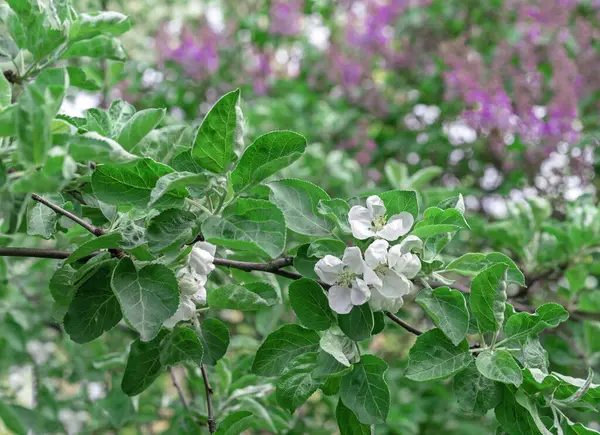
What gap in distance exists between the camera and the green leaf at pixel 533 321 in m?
0.88

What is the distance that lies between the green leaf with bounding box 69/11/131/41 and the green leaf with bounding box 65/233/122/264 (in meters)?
0.39

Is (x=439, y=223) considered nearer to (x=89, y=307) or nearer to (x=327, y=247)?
(x=327, y=247)

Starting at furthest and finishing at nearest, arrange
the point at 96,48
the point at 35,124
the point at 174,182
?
1. the point at 96,48
2. the point at 174,182
3. the point at 35,124

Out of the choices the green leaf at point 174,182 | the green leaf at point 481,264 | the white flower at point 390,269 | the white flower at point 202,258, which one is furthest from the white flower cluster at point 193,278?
the green leaf at point 481,264

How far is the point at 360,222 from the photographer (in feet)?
2.84

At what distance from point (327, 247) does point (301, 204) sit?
68 millimetres

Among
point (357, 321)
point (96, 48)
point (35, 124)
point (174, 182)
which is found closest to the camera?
point (35, 124)

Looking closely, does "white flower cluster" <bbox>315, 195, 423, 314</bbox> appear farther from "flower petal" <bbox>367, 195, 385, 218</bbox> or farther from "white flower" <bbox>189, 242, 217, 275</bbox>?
"white flower" <bbox>189, 242, 217, 275</bbox>

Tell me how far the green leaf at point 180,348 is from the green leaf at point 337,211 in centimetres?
24

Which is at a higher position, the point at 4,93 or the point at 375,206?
the point at 4,93

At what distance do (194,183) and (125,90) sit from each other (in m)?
2.24

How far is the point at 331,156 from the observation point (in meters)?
2.33

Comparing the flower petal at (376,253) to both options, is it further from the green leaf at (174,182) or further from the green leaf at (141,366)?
the green leaf at (141,366)

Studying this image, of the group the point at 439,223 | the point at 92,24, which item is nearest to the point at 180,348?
the point at 439,223
